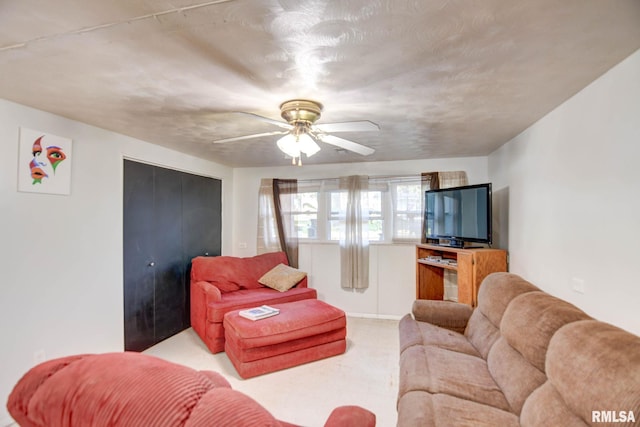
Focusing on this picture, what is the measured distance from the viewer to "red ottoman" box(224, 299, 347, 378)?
2771 mm

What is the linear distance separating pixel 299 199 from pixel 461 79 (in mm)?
3366

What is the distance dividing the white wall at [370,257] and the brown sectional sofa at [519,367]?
6.21 feet

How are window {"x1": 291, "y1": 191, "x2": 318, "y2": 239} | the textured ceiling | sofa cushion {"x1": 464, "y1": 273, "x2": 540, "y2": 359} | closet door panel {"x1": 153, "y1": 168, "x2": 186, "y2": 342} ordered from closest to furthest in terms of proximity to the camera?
the textured ceiling
sofa cushion {"x1": 464, "y1": 273, "x2": 540, "y2": 359}
closet door panel {"x1": 153, "y1": 168, "x2": 186, "y2": 342}
window {"x1": 291, "y1": 191, "x2": 318, "y2": 239}

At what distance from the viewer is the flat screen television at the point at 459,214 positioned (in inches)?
125

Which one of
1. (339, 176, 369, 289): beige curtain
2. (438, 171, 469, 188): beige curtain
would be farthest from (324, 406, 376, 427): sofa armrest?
(438, 171, 469, 188): beige curtain

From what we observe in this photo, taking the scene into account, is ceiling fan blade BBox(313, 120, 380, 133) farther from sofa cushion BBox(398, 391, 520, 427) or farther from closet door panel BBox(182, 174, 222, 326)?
closet door panel BBox(182, 174, 222, 326)

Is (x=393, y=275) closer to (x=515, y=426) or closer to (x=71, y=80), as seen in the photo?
(x=515, y=426)

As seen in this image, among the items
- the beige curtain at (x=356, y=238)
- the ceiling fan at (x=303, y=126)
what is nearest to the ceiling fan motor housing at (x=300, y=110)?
the ceiling fan at (x=303, y=126)

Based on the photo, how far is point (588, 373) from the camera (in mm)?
1140

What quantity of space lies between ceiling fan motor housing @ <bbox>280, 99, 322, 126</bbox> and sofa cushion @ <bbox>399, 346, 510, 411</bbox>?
1.84 metres

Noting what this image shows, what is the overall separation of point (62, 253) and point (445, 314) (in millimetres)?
3373

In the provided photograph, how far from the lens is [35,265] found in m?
2.32

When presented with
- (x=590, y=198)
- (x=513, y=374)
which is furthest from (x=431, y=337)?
(x=590, y=198)

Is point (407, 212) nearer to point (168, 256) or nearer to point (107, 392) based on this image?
point (168, 256)
